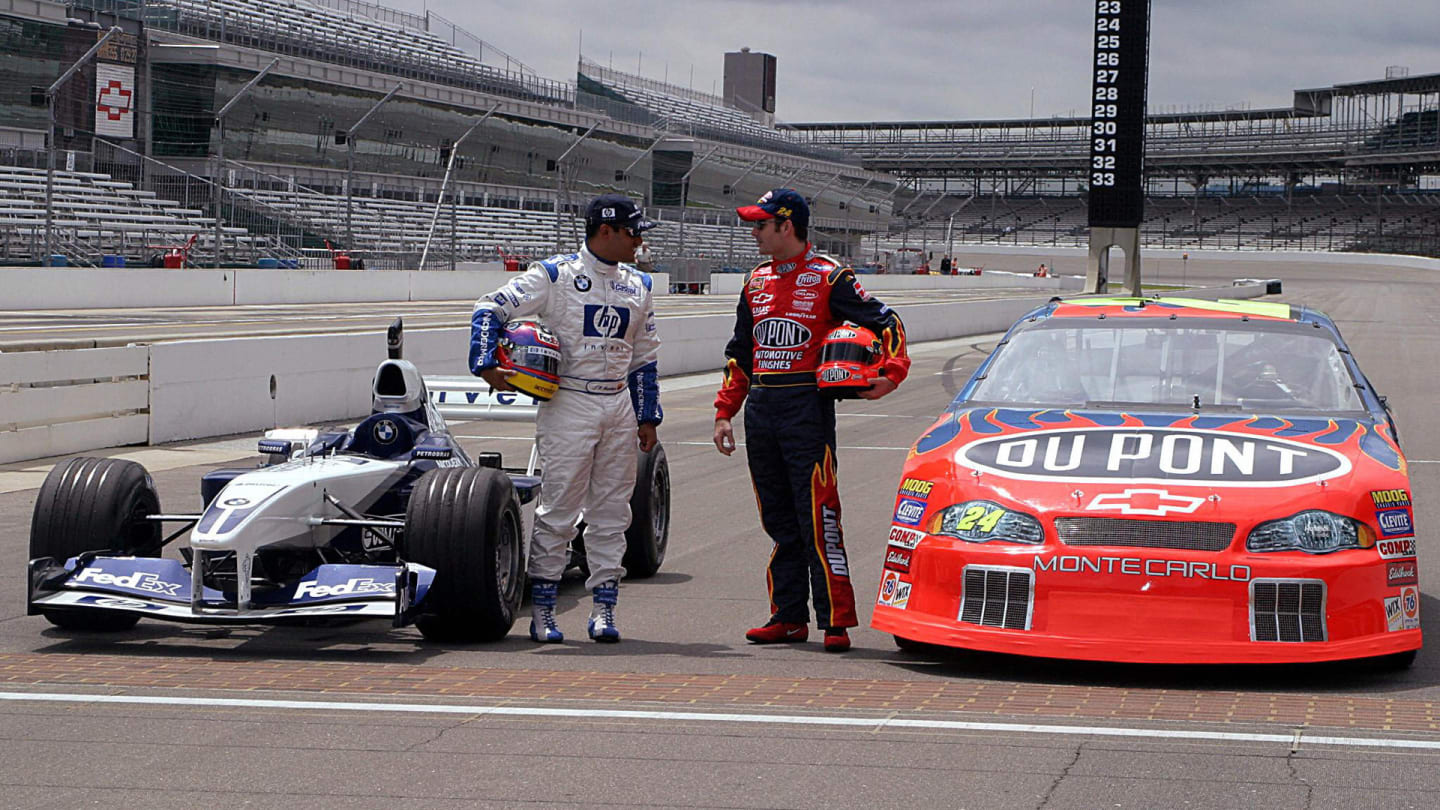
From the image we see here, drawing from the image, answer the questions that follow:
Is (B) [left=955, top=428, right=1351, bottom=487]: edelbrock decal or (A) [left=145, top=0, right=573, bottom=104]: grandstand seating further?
(A) [left=145, top=0, right=573, bottom=104]: grandstand seating

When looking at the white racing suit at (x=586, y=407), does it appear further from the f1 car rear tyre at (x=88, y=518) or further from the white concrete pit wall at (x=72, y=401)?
the white concrete pit wall at (x=72, y=401)

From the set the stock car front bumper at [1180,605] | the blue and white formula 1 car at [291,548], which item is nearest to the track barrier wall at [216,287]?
the blue and white formula 1 car at [291,548]

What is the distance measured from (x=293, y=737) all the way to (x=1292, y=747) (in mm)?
2978

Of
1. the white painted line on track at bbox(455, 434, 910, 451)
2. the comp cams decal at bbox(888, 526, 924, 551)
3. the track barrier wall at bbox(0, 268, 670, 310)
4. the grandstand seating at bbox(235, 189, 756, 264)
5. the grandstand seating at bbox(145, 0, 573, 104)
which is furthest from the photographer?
the grandstand seating at bbox(145, 0, 573, 104)

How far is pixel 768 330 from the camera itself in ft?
21.0

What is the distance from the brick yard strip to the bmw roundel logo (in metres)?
1.38

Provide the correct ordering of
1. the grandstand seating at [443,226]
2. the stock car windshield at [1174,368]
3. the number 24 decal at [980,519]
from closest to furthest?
the number 24 decal at [980,519], the stock car windshield at [1174,368], the grandstand seating at [443,226]

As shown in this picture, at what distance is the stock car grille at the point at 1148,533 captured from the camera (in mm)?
5488

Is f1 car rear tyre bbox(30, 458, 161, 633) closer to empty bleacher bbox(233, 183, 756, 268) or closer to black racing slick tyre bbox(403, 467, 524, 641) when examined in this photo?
black racing slick tyre bbox(403, 467, 524, 641)

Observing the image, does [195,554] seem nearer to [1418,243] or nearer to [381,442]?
[381,442]

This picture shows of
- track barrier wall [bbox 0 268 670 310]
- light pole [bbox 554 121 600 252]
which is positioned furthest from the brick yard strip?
light pole [bbox 554 121 600 252]

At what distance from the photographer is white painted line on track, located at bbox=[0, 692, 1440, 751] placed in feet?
15.6

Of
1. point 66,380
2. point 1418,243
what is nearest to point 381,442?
point 66,380

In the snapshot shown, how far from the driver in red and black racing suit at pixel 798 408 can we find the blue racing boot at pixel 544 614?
80 cm
